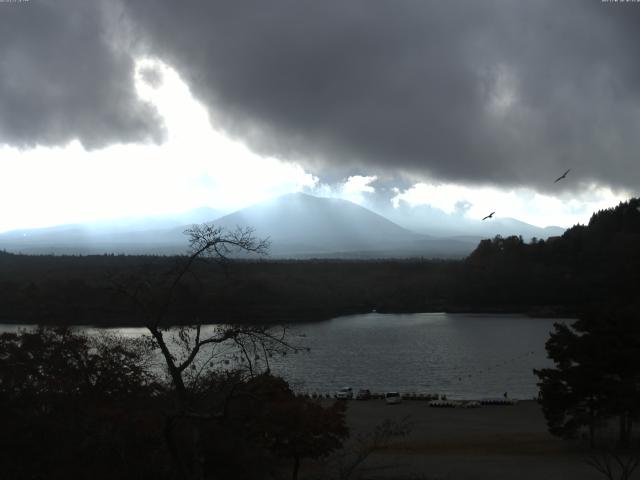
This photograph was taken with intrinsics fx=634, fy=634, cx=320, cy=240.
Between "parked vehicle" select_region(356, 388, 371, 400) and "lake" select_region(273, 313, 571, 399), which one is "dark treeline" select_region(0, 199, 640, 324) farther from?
"parked vehicle" select_region(356, 388, 371, 400)

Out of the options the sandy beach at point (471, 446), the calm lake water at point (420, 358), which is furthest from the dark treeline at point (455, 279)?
the sandy beach at point (471, 446)

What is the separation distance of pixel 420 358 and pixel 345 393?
27.4ft

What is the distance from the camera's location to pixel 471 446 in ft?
38.2

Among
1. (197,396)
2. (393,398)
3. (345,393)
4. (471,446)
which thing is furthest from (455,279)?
(197,396)

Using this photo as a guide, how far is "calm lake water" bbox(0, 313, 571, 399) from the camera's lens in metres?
20.2

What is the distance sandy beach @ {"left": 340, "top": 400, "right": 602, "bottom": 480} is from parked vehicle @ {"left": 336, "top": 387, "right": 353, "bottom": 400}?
1.50ft

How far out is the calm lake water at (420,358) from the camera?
2017cm

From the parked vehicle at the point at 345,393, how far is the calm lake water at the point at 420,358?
491mm

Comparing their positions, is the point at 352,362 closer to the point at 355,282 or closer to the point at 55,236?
the point at 355,282

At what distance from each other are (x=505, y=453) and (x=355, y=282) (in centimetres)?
4395

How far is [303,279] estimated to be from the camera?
173ft

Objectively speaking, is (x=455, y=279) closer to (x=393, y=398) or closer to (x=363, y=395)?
(x=363, y=395)

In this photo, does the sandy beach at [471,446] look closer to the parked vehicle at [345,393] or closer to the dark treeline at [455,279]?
the parked vehicle at [345,393]

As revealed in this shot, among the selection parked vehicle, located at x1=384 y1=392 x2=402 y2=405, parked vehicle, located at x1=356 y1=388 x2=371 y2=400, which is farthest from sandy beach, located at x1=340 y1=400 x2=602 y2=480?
parked vehicle, located at x1=356 y1=388 x2=371 y2=400
